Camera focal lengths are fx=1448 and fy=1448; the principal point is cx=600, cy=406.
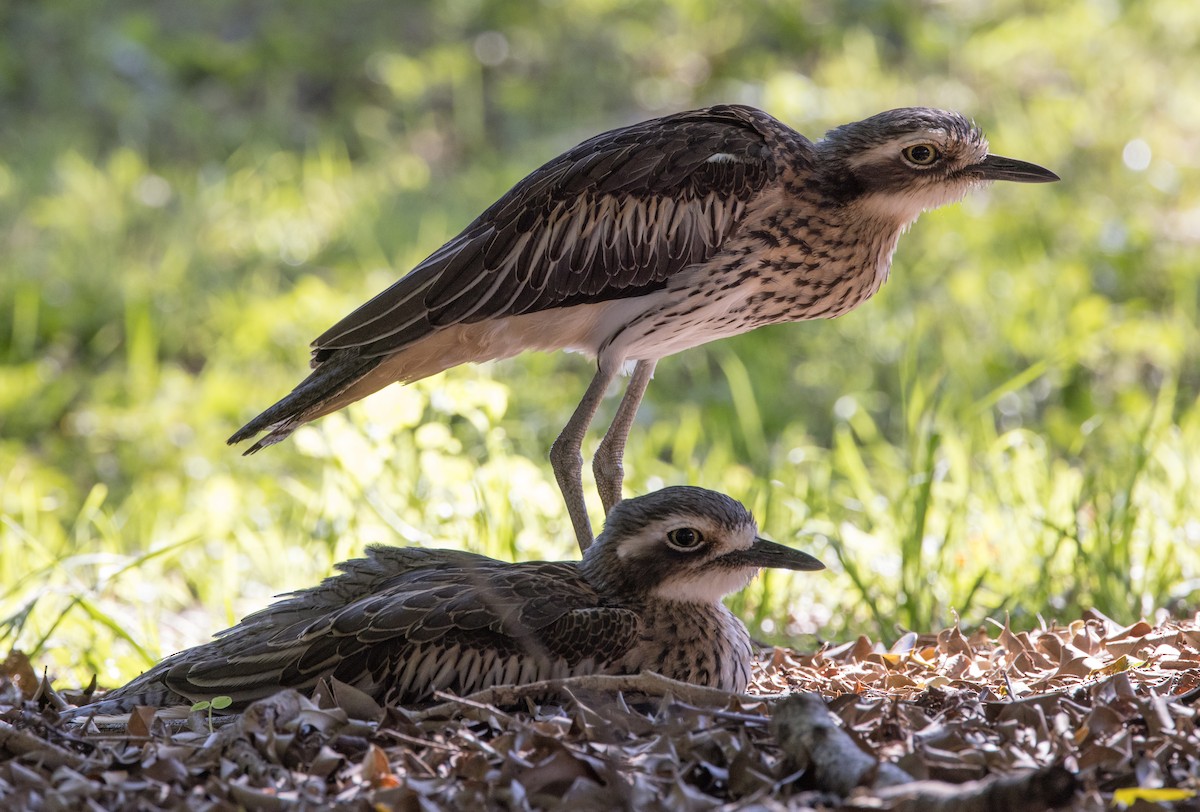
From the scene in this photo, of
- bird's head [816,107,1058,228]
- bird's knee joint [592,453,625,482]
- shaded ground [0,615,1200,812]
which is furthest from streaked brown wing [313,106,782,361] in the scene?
shaded ground [0,615,1200,812]

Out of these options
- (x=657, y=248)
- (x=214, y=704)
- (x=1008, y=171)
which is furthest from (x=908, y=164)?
(x=214, y=704)

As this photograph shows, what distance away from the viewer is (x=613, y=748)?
2.93m

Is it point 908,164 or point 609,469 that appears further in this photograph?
point 609,469

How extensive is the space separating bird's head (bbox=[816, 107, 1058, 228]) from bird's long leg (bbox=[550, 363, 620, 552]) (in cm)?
93

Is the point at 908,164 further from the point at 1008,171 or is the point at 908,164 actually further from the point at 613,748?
the point at 613,748

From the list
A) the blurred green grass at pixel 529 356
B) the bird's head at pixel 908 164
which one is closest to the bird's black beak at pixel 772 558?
the blurred green grass at pixel 529 356

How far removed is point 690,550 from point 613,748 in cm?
73

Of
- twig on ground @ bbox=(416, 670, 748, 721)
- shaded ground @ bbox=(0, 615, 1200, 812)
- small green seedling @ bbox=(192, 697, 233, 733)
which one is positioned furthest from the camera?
small green seedling @ bbox=(192, 697, 233, 733)

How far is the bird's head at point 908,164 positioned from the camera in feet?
14.7

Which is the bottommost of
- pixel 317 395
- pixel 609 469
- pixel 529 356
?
pixel 609 469

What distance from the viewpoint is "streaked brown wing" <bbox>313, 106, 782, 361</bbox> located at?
436 cm

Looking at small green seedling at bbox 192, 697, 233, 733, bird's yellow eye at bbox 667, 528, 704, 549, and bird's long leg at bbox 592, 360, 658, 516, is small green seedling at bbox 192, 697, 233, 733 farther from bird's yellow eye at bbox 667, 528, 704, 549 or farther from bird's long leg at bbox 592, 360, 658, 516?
bird's long leg at bbox 592, 360, 658, 516

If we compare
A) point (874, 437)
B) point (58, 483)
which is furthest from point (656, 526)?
point (58, 483)

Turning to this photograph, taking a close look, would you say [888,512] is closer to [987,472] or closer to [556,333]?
[987,472]
